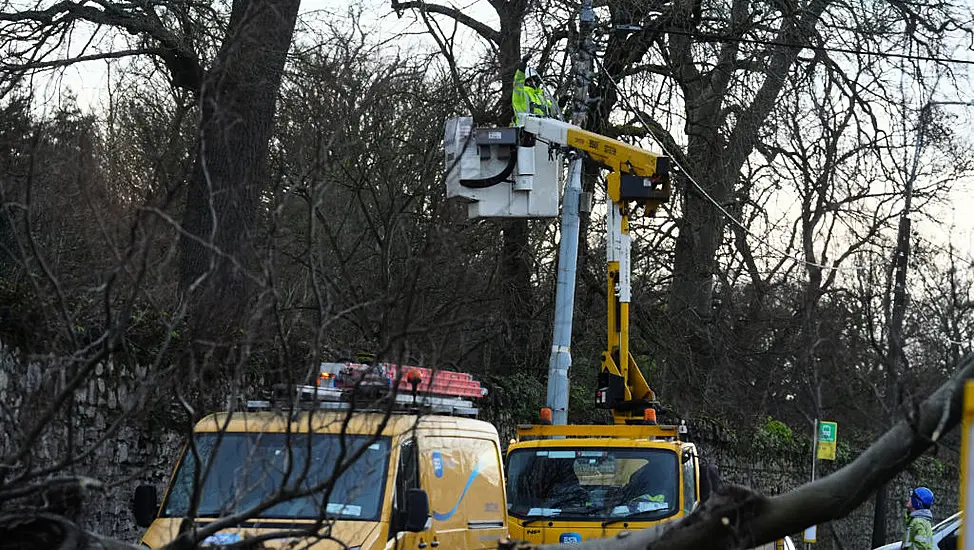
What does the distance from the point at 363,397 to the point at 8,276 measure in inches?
270

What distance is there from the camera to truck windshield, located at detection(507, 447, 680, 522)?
1198 cm

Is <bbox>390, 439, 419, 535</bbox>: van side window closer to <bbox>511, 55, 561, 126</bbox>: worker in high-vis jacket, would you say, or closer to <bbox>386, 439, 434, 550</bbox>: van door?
<bbox>386, 439, 434, 550</bbox>: van door

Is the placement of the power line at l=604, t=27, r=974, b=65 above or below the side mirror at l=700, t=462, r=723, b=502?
above

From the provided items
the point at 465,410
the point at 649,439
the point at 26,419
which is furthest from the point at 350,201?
the point at 26,419

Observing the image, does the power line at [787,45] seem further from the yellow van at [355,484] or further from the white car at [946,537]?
the yellow van at [355,484]

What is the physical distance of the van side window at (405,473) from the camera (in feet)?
28.8

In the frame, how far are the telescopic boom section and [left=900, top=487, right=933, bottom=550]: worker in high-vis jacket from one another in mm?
3001

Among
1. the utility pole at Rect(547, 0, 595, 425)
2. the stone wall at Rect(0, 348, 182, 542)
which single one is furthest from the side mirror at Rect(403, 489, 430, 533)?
the utility pole at Rect(547, 0, 595, 425)

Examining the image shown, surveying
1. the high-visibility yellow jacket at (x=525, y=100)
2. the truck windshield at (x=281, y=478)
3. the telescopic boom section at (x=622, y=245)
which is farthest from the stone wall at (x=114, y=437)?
the high-visibility yellow jacket at (x=525, y=100)

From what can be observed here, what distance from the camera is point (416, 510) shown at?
8391mm

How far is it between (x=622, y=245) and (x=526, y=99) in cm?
234

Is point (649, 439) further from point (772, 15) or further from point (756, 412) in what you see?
point (756, 412)

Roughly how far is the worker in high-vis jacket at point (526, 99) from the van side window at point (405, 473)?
7.05 meters

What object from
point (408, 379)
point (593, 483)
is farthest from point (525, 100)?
point (408, 379)
